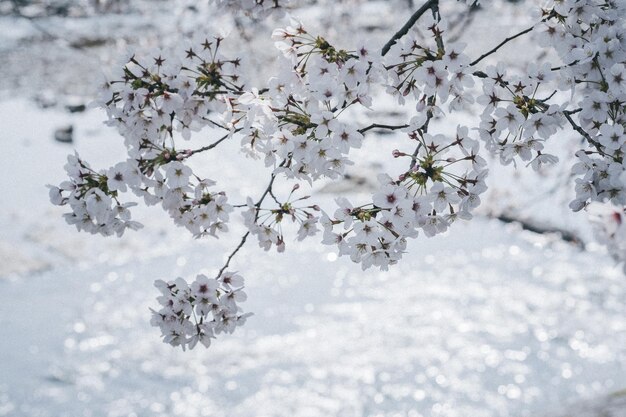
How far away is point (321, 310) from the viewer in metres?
7.93

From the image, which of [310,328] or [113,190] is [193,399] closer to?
[310,328]

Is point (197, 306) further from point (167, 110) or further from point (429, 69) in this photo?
point (429, 69)

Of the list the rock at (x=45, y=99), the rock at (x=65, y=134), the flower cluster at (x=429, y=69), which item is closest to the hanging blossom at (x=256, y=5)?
the flower cluster at (x=429, y=69)

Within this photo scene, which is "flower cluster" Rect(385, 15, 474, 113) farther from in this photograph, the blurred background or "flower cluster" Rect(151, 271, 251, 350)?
the blurred background

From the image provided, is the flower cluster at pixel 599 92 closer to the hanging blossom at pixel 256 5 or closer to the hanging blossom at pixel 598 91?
the hanging blossom at pixel 598 91

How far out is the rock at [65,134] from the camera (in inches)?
424

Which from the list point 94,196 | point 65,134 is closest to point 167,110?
point 94,196

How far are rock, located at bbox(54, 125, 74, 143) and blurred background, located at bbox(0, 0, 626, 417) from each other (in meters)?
0.03

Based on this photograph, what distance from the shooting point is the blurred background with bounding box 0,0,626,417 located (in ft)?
21.2

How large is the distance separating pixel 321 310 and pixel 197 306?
598cm

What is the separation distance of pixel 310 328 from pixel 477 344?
190 centimetres

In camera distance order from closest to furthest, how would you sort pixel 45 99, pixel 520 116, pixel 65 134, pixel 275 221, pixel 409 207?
pixel 409 207, pixel 520 116, pixel 275 221, pixel 65 134, pixel 45 99

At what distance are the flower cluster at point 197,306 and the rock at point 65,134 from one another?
375 inches

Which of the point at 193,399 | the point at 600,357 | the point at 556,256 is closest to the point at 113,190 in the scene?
the point at 193,399
